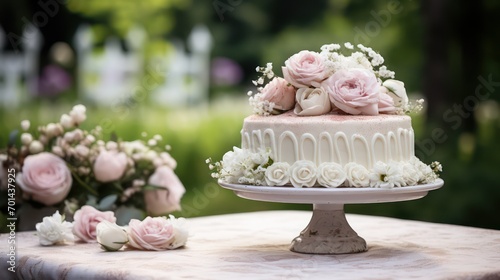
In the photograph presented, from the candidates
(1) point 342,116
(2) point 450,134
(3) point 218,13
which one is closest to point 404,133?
(1) point 342,116

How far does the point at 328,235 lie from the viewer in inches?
117

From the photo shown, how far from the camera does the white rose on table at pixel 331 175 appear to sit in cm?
273

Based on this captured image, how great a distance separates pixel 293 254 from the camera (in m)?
2.93

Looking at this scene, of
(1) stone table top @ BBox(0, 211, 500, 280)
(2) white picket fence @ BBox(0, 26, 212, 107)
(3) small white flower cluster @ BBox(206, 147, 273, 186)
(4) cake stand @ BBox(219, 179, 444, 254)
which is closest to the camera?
(1) stone table top @ BBox(0, 211, 500, 280)

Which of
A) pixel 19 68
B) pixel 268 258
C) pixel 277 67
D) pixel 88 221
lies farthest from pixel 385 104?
pixel 19 68

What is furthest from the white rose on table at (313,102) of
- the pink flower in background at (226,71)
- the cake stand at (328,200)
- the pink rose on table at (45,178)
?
the pink flower in background at (226,71)

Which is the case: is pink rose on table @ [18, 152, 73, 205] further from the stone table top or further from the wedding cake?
the wedding cake

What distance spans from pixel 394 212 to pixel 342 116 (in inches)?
108

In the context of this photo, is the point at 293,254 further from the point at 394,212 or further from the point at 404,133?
the point at 394,212

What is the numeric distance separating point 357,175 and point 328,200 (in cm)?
12

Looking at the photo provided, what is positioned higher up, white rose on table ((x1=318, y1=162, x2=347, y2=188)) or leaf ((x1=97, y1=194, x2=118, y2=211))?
white rose on table ((x1=318, y1=162, x2=347, y2=188))

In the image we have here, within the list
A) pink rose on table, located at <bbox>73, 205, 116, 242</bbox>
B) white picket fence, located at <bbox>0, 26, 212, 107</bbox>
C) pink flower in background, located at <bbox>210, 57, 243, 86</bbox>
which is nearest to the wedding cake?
pink rose on table, located at <bbox>73, 205, 116, 242</bbox>

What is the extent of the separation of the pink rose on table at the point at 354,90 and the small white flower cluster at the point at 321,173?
0.20 metres

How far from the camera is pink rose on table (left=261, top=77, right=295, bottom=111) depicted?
9.73 feet
